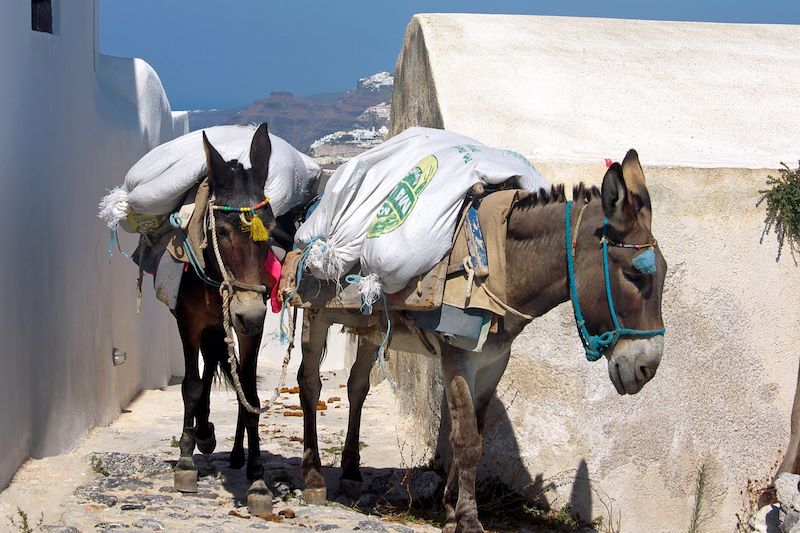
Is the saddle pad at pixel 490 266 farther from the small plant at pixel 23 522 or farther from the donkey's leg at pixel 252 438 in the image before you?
the small plant at pixel 23 522

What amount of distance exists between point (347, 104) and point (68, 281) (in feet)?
222

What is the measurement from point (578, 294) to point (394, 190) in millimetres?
1107

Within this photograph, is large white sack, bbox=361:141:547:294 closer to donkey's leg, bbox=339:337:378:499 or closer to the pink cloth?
the pink cloth

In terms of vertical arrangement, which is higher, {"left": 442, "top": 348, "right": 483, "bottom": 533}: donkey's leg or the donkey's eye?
the donkey's eye

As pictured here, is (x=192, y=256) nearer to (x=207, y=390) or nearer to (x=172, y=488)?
(x=207, y=390)

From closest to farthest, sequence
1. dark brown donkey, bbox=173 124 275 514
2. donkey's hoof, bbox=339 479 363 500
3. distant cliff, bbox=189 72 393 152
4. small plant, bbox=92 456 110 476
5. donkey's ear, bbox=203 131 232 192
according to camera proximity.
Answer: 1. dark brown donkey, bbox=173 124 275 514
2. donkey's ear, bbox=203 131 232 192
3. donkey's hoof, bbox=339 479 363 500
4. small plant, bbox=92 456 110 476
5. distant cliff, bbox=189 72 393 152

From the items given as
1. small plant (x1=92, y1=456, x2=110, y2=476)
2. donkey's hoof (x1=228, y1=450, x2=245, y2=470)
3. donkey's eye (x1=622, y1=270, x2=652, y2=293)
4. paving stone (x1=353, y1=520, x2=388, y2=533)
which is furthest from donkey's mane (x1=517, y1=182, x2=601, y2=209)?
small plant (x1=92, y1=456, x2=110, y2=476)

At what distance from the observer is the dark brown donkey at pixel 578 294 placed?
Result: 4840mm

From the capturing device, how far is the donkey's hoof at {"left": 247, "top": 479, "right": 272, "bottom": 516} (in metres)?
5.97

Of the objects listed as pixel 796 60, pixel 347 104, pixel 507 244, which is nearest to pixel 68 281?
pixel 507 244

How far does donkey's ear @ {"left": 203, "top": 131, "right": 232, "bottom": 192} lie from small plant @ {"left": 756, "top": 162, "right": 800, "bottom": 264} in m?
3.45

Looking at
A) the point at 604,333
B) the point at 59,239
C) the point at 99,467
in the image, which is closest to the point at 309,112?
the point at 59,239

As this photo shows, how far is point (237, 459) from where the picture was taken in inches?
279

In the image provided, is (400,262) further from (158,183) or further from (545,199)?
(158,183)
